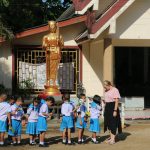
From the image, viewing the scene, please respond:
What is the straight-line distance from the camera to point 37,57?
18.8m

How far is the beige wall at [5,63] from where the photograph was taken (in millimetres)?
18531

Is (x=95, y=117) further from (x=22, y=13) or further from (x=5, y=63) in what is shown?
(x=22, y=13)

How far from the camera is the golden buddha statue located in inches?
686

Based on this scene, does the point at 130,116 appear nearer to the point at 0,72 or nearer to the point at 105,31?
the point at 105,31

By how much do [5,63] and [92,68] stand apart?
3.35 m

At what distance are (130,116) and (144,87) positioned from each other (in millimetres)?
4059

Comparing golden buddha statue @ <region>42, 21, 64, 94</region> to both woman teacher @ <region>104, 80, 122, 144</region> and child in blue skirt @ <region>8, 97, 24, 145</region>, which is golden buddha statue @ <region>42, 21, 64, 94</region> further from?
child in blue skirt @ <region>8, 97, 24, 145</region>

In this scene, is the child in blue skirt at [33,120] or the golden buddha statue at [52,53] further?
the golden buddha statue at [52,53]

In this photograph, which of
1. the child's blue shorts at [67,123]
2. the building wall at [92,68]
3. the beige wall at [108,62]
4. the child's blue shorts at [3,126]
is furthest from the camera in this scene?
the building wall at [92,68]

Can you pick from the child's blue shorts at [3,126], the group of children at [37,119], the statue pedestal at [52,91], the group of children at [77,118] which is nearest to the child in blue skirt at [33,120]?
the group of children at [37,119]

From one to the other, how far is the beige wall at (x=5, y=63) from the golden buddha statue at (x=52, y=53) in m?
1.63

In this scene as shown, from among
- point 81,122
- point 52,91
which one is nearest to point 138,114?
point 52,91

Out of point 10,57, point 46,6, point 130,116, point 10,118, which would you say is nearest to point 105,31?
point 130,116

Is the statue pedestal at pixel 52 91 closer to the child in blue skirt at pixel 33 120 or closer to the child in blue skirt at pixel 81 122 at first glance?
the child in blue skirt at pixel 81 122
